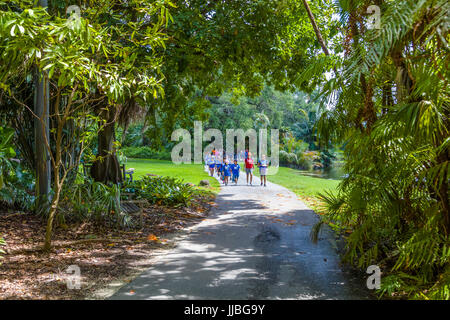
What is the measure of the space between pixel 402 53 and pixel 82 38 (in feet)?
12.0

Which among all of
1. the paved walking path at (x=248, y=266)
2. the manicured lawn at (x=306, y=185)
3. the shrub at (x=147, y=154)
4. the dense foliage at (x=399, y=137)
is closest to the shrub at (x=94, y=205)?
the paved walking path at (x=248, y=266)

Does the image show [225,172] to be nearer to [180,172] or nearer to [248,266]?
[180,172]

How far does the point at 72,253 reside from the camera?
598cm

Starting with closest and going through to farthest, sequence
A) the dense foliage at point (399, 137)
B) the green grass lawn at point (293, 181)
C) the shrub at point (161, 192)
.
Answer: the dense foliage at point (399, 137) < the shrub at point (161, 192) < the green grass lawn at point (293, 181)

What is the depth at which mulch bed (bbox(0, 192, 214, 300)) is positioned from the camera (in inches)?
178

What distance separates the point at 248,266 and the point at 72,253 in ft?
9.18

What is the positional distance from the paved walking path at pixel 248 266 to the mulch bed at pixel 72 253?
435 millimetres

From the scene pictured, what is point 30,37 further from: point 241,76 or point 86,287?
point 241,76

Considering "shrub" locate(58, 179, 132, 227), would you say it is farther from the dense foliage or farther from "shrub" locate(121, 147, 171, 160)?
"shrub" locate(121, 147, 171, 160)

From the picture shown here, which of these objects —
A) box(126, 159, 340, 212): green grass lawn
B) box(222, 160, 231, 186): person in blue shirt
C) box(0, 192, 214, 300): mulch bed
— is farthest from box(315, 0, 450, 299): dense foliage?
box(222, 160, 231, 186): person in blue shirt

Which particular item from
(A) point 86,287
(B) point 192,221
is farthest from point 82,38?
(B) point 192,221

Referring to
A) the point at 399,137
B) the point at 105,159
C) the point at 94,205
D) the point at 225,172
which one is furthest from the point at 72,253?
the point at 225,172

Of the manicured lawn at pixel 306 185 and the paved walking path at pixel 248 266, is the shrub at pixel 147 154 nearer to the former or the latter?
the manicured lawn at pixel 306 185

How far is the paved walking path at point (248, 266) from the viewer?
4.46 metres
